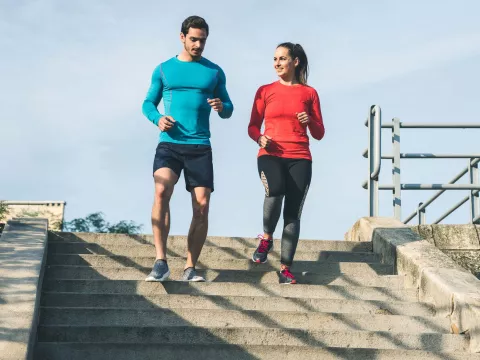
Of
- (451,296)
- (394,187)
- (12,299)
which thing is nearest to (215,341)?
(12,299)

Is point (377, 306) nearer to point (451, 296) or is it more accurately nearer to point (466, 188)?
point (451, 296)

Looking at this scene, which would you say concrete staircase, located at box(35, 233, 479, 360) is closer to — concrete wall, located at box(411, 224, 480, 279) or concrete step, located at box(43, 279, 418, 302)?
concrete step, located at box(43, 279, 418, 302)

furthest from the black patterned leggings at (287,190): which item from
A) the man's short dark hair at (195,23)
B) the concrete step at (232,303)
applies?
the man's short dark hair at (195,23)

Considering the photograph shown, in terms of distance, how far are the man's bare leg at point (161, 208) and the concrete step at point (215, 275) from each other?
62 cm

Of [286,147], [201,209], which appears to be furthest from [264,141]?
[201,209]

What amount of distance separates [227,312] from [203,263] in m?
1.20

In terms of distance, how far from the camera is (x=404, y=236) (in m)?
7.64

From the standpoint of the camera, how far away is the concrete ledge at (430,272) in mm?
5863

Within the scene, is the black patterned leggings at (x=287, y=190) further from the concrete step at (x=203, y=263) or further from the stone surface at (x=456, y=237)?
the stone surface at (x=456, y=237)

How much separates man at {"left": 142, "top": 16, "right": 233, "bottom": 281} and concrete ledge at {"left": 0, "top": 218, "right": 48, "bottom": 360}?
0.84 meters

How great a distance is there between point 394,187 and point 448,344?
3.03 metres

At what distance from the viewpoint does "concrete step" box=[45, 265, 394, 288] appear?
264 inches

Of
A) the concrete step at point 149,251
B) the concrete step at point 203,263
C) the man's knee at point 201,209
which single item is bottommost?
the concrete step at point 203,263

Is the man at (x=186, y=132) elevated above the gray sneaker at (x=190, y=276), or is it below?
above
